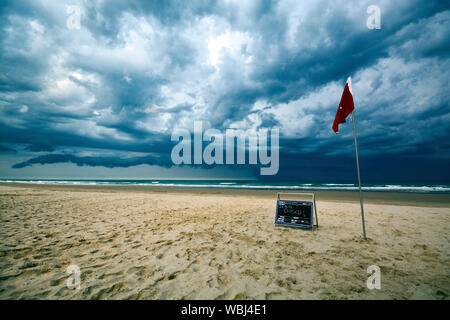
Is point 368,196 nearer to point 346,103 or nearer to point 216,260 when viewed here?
point 346,103

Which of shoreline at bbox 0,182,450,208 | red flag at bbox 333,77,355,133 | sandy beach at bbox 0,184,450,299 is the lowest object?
sandy beach at bbox 0,184,450,299

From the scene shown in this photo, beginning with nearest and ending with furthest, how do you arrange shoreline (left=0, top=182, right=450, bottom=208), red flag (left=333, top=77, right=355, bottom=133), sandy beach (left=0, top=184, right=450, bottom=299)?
sandy beach (left=0, top=184, right=450, bottom=299)
red flag (left=333, top=77, right=355, bottom=133)
shoreline (left=0, top=182, right=450, bottom=208)

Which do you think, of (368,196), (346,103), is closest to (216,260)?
(346,103)

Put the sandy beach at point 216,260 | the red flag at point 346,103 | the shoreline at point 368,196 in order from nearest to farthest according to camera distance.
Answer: the sandy beach at point 216,260
the red flag at point 346,103
the shoreline at point 368,196

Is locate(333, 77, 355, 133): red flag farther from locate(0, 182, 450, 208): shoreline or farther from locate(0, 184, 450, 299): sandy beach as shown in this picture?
locate(0, 182, 450, 208): shoreline

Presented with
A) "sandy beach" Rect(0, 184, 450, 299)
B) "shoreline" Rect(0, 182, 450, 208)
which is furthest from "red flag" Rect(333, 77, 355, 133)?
"shoreline" Rect(0, 182, 450, 208)

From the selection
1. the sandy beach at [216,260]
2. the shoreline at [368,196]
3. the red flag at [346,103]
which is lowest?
the sandy beach at [216,260]

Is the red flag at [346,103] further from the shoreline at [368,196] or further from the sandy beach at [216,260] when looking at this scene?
the shoreline at [368,196]

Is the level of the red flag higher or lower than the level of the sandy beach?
higher

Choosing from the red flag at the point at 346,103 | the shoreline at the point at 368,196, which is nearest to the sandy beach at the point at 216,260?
the red flag at the point at 346,103

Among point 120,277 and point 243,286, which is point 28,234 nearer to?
point 120,277

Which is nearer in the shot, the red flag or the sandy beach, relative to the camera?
the sandy beach
